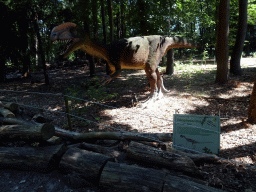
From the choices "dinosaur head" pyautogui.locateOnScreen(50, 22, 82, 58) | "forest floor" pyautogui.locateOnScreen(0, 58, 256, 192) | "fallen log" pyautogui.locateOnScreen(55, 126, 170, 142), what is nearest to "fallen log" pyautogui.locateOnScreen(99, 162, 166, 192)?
"forest floor" pyautogui.locateOnScreen(0, 58, 256, 192)

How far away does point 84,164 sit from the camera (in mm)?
2387

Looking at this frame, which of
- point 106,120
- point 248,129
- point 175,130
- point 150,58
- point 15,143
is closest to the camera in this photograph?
point 175,130

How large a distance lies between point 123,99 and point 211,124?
188 inches

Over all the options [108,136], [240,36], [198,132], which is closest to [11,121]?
[108,136]

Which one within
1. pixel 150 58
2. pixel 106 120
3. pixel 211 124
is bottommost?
pixel 106 120

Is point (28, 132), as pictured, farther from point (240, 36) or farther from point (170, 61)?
point (240, 36)

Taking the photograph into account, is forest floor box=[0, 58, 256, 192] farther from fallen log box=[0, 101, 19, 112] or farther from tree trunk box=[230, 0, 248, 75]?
fallen log box=[0, 101, 19, 112]

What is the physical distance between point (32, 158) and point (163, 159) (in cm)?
188

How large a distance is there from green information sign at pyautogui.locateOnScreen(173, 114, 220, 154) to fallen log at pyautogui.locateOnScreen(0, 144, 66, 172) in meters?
1.86

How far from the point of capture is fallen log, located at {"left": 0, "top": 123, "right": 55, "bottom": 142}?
265cm

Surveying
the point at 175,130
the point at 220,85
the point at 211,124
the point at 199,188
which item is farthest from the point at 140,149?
the point at 220,85

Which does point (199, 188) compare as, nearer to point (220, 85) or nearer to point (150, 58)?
point (150, 58)

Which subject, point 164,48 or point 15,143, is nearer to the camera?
point 15,143

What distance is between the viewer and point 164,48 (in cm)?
636
